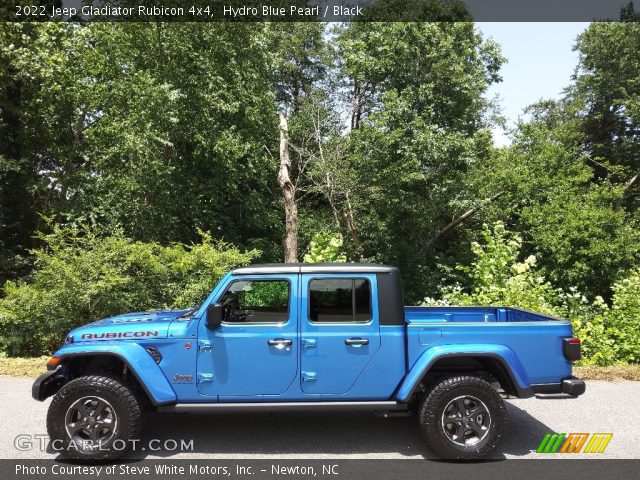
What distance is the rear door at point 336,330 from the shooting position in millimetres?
4469

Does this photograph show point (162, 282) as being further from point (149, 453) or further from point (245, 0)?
point (245, 0)

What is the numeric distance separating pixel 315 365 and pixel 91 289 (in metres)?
5.82

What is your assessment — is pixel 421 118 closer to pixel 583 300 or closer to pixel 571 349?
pixel 583 300

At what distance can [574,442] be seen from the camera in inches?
185

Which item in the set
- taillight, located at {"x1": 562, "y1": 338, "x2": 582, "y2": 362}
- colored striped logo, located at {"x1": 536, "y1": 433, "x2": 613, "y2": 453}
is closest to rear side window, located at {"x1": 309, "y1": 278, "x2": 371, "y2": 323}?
taillight, located at {"x1": 562, "y1": 338, "x2": 582, "y2": 362}

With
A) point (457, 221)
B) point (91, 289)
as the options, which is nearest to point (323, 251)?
point (91, 289)

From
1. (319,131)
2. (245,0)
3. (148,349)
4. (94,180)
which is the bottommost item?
(148,349)

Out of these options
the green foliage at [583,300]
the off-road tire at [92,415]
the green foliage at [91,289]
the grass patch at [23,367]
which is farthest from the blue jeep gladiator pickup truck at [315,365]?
the green foliage at [91,289]

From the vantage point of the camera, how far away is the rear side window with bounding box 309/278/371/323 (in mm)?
4594

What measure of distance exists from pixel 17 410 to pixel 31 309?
147 inches

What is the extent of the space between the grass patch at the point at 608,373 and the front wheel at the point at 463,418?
3.25m

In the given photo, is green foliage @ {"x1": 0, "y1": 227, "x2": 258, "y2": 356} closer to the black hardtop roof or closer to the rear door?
the black hardtop roof

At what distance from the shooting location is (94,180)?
16.6 m

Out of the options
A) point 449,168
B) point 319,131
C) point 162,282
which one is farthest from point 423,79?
point 162,282
